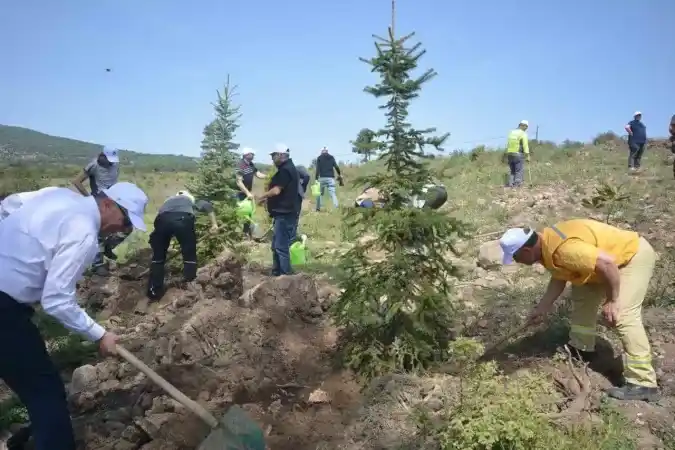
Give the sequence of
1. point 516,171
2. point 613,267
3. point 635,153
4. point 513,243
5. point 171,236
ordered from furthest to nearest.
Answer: point 635,153 < point 516,171 < point 171,236 < point 513,243 < point 613,267

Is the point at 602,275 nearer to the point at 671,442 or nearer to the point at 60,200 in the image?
the point at 671,442

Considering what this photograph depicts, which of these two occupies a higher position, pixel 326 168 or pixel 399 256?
pixel 326 168

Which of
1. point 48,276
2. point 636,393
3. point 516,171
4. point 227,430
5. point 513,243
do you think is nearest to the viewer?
point 48,276

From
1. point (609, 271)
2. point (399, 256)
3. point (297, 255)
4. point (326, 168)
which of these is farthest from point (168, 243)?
point (326, 168)

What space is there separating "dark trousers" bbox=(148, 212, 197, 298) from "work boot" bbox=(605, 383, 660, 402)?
548 centimetres

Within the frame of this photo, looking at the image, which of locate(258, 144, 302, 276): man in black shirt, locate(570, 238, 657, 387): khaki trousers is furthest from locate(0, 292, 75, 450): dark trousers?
locate(258, 144, 302, 276): man in black shirt

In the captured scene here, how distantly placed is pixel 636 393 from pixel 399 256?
2084 millimetres

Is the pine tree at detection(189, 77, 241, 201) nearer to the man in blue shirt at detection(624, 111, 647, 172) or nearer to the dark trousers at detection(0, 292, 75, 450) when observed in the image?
the dark trousers at detection(0, 292, 75, 450)

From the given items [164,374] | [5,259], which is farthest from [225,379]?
[5,259]

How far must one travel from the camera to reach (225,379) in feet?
16.3

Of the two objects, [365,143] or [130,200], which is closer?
[130,200]

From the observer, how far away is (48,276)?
10.0 ft

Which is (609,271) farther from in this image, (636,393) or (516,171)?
(516,171)

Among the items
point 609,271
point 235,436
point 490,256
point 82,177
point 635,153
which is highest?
point 635,153
